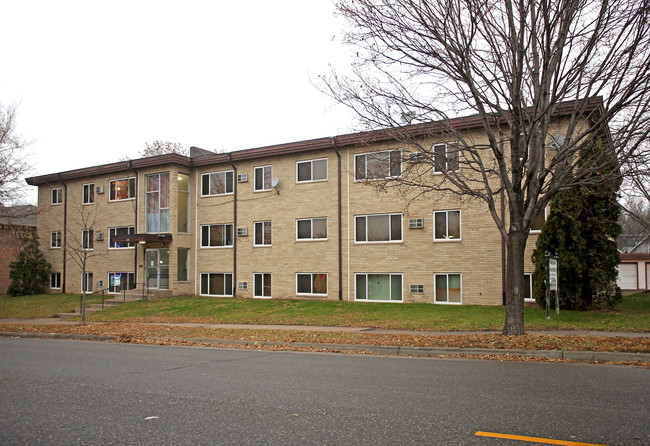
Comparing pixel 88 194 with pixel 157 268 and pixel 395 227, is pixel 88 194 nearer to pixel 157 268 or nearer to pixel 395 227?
pixel 157 268

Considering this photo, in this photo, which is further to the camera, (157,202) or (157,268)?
(157,202)

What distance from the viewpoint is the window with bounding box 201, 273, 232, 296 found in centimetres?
2791

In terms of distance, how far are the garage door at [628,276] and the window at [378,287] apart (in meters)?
24.8

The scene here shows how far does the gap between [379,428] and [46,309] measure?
24.8 m

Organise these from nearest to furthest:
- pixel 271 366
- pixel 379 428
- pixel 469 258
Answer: pixel 379 428 < pixel 271 366 < pixel 469 258

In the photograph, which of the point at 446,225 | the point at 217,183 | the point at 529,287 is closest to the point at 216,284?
the point at 217,183

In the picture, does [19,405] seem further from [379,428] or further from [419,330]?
[419,330]

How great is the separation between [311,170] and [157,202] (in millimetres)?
9258

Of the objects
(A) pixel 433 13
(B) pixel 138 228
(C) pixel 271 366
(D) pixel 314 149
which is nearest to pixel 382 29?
(A) pixel 433 13

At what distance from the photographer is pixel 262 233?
26906 millimetres

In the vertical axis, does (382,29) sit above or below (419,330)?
above

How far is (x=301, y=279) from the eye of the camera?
84.1 ft

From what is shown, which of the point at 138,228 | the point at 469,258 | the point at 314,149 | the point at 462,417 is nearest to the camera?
the point at 462,417

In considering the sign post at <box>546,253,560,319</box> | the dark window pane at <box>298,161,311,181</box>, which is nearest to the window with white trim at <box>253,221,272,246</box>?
the dark window pane at <box>298,161,311,181</box>
